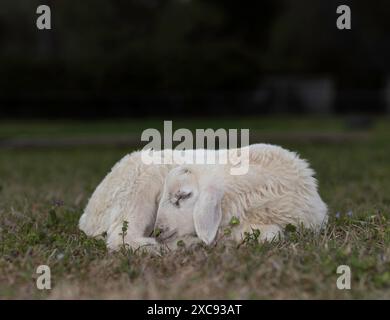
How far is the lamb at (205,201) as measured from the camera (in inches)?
177

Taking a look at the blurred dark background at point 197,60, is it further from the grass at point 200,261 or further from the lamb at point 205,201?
the lamb at point 205,201

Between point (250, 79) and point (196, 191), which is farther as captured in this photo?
point (250, 79)

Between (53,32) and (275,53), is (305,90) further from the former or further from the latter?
(53,32)

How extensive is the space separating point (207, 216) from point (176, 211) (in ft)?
0.89

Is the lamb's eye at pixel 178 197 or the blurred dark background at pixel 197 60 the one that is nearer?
the lamb's eye at pixel 178 197

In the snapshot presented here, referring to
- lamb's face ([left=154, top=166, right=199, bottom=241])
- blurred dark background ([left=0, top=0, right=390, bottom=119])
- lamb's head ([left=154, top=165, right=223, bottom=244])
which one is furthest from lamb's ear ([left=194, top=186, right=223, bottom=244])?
blurred dark background ([left=0, top=0, right=390, bottom=119])

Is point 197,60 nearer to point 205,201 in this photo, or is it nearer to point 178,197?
point 178,197

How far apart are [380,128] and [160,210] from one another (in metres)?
18.2

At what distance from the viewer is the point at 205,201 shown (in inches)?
173

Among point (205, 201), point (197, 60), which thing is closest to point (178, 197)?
point (205, 201)

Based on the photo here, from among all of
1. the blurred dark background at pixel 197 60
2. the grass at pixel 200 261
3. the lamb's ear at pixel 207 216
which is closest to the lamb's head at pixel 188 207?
the lamb's ear at pixel 207 216

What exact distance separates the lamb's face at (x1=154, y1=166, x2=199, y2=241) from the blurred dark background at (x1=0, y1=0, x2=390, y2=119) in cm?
2106
